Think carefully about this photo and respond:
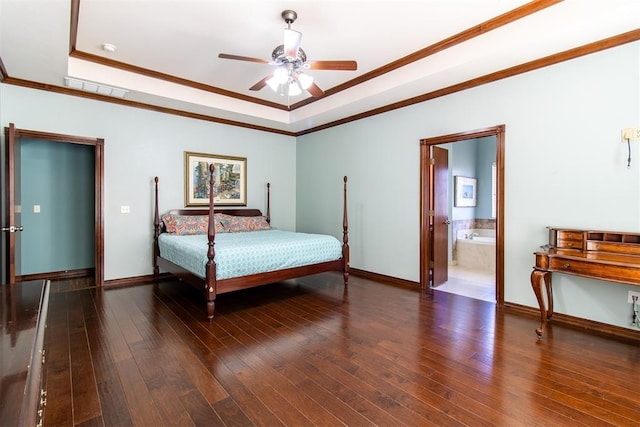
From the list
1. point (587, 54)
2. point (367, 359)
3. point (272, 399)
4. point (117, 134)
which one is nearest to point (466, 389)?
point (367, 359)

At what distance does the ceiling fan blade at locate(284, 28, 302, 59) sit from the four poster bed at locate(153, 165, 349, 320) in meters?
1.40

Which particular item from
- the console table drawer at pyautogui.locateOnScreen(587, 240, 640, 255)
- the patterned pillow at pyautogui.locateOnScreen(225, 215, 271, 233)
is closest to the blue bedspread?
the patterned pillow at pyautogui.locateOnScreen(225, 215, 271, 233)

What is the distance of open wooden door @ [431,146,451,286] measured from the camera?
4.42 metres

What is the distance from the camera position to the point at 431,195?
440 cm

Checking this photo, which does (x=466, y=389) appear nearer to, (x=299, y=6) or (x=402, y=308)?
(x=402, y=308)

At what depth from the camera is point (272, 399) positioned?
198 cm

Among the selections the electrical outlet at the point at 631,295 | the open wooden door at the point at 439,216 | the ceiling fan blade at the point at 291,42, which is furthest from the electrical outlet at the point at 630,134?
the ceiling fan blade at the point at 291,42

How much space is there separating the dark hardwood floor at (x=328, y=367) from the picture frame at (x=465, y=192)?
3.33 metres

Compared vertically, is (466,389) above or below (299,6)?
below

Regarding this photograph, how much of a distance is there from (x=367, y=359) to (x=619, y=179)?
279cm

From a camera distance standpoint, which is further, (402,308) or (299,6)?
(402,308)

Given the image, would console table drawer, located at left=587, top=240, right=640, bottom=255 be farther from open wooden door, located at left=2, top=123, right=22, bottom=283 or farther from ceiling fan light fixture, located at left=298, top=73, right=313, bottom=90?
open wooden door, located at left=2, top=123, right=22, bottom=283

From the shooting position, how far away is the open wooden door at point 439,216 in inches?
174

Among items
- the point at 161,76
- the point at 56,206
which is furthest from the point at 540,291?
the point at 56,206
